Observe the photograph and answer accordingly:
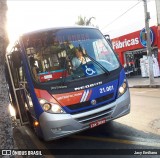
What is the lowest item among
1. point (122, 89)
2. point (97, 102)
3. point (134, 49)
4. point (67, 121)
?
point (67, 121)

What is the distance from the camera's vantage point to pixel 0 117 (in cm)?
396

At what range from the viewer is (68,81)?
5668 millimetres

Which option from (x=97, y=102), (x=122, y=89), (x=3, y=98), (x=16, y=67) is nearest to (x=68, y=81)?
(x=97, y=102)

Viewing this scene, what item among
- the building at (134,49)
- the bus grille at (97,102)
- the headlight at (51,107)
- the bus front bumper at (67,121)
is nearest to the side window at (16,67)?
the headlight at (51,107)

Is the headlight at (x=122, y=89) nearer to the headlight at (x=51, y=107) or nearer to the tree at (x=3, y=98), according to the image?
the headlight at (x=51, y=107)

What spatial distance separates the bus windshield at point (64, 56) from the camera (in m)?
5.80

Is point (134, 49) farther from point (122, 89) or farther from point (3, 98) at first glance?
point (3, 98)

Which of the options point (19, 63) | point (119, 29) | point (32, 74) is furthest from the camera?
point (119, 29)

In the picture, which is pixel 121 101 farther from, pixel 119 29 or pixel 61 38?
pixel 119 29

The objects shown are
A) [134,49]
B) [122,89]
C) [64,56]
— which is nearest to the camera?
[64,56]

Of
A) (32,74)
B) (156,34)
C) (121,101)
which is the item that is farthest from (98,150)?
(156,34)

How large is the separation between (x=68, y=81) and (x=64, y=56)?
63 centimetres

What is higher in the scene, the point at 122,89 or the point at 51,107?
the point at 122,89

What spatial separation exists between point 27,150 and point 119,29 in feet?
66.9
